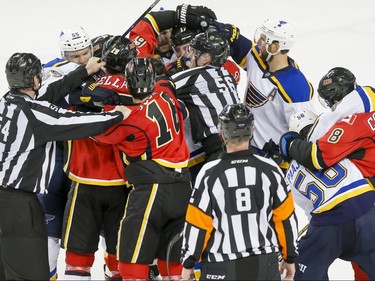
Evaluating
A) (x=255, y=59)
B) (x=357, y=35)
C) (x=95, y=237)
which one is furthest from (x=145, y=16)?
(x=357, y=35)

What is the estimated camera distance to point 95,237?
4.53m

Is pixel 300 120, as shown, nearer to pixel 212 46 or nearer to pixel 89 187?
pixel 212 46

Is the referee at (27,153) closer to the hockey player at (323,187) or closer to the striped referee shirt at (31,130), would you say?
the striped referee shirt at (31,130)

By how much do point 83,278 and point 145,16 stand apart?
1590 millimetres

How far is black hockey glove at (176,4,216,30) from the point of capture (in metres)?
5.20

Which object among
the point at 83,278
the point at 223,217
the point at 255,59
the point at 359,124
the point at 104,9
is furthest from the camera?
the point at 104,9

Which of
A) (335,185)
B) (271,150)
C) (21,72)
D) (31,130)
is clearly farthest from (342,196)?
(21,72)

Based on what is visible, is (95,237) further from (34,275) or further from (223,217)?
(223,217)

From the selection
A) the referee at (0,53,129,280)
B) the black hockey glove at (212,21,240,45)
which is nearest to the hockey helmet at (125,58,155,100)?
the referee at (0,53,129,280)

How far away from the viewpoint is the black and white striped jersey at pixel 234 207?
3.67 m

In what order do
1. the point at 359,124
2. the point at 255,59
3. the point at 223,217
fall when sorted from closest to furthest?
the point at 223,217, the point at 359,124, the point at 255,59

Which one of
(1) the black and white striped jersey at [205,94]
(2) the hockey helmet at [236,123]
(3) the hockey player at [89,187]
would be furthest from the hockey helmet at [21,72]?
(2) the hockey helmet at [236,123]

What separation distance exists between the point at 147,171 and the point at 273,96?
1.02m

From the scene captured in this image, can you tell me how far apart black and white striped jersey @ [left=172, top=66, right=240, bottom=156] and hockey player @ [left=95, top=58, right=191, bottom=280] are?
1.31 feet
